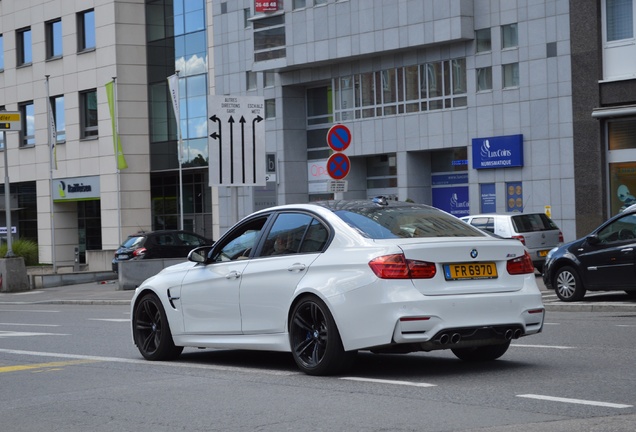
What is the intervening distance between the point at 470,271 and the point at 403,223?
79 cm

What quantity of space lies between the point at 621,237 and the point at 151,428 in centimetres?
1321

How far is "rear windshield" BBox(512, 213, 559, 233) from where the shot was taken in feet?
93.9

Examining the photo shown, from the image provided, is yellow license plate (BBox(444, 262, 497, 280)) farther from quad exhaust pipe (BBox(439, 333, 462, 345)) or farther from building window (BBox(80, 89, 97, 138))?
building window (BBox(80, 89, 97, 138))

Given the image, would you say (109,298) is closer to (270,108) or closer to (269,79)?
(270,108)

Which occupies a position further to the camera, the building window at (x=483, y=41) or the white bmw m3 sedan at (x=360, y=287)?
the building window at (x=483, y=41)

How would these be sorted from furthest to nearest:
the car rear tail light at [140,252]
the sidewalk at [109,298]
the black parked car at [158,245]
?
the black parked car at [158,245] → the car rear tail light at [140,252] → the sidewalk at [109,298]

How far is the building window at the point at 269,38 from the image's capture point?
43.9 m

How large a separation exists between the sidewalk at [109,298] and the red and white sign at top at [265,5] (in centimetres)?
1211

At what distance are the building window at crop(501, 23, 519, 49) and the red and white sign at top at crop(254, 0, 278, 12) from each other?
10.4m

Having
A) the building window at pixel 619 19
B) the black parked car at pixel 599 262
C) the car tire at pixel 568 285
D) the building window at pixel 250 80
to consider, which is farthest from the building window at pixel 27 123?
the car tire at pixel 568 285

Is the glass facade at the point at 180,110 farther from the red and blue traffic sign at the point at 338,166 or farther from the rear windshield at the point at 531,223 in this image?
the red and blue traffic sign at the point at 338,166

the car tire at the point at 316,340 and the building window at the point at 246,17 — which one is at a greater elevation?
the building window at the point at 246,17

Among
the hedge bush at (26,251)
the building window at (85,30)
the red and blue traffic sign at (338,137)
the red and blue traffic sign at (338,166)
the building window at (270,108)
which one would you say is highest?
the building window at (85,30)

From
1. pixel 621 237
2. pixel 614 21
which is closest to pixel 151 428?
pixel 621 237
